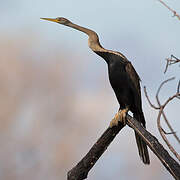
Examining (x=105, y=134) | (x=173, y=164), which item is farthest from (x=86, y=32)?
(x=173, y=164)

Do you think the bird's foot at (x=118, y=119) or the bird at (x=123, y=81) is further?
the bird at (x=123, y=81)

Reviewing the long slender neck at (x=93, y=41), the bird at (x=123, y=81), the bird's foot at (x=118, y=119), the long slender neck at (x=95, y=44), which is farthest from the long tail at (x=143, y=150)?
the long slender neck at (x=93, y=41)

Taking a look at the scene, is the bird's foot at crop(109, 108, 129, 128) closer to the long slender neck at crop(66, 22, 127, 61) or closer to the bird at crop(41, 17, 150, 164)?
the bird at crop(41, 17, 150, 164)

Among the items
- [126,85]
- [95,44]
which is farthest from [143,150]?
[95,44]

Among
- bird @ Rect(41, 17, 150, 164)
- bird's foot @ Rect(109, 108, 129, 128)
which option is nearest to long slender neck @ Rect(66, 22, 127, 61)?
bird @ Rect(41, 17, 150, 164)

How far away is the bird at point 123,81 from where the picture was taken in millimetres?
4312

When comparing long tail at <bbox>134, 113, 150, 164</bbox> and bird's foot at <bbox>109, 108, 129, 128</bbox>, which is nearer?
bird's foot at <bbox>109, 108, 129, 128</bbox>

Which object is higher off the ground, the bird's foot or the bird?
the bird

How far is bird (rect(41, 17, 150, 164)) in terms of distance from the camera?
4.31 meters

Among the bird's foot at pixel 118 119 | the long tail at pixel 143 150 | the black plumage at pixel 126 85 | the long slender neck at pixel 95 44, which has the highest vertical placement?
the long slender neck at pixel 95 44

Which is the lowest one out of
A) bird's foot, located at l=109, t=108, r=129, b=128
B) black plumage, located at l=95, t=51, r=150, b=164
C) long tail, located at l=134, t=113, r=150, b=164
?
long tail, located at l=134, t=113, r=150, b=164

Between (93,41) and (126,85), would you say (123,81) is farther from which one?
(93,41)

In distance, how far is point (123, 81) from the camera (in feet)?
14.5

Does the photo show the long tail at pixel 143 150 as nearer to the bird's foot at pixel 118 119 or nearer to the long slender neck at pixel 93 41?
the bird's foot at pixel 118 119
